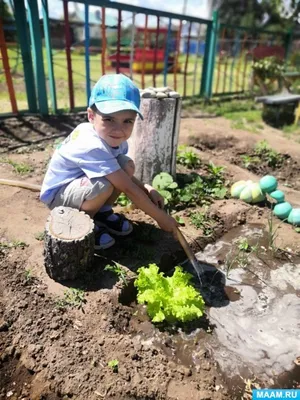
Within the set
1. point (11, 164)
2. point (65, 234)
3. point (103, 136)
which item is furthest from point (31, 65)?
point (65, 234)

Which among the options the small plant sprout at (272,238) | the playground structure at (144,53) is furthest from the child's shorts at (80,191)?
the playground structure at (144,53)

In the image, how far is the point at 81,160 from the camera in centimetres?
249

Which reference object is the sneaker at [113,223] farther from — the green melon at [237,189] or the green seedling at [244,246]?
the green melon at [237,189]

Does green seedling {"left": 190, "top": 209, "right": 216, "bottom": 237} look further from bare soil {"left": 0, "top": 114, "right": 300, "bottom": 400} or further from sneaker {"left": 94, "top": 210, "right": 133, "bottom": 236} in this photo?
sneaker {"left": 94, "top": 210, "right": 133, "bottom": 236}

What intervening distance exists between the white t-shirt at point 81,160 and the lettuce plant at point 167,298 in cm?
79

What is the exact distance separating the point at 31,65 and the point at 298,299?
506 centimetres

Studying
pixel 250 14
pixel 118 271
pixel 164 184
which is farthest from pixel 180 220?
pixel 250 14

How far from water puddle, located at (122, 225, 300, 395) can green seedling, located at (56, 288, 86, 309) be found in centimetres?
38

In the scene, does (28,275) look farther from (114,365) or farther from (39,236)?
(114,365)

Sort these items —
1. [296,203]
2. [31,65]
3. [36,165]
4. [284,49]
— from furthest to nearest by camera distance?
[284,49], [31,65], [36,165], [296,203]

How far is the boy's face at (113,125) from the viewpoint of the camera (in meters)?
2.43

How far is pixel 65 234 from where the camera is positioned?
234cm

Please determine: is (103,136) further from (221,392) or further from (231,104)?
(231,104)

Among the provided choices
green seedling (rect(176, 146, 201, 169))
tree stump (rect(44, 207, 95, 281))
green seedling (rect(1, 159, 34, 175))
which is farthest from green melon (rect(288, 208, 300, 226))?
green seedling (rect(1, 159, 34, 175))
